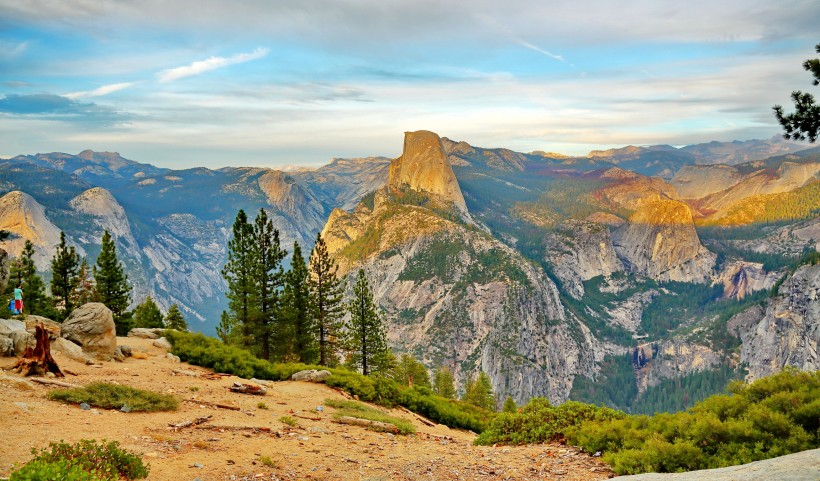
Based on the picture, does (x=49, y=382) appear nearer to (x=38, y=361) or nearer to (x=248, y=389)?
(x=38, y=361)

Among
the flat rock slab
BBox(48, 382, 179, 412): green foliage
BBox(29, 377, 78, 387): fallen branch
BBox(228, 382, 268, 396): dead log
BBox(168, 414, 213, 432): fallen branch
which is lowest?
BBox(228, 382, 268, 396): dead log

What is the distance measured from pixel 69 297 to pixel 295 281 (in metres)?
30.1

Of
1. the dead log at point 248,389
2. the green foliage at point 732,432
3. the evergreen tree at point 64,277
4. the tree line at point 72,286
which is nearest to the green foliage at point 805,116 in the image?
the green foliage at point 732,432

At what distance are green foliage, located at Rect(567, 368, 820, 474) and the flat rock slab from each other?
9.01 feet

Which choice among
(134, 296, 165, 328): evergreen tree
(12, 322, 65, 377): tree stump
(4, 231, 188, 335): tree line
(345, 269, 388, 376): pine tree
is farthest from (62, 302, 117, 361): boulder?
(134, 296, 165, 328): evergreen tree

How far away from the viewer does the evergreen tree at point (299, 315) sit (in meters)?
52.8

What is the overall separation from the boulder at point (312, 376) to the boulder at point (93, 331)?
1005cm

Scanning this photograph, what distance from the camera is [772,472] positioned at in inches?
357

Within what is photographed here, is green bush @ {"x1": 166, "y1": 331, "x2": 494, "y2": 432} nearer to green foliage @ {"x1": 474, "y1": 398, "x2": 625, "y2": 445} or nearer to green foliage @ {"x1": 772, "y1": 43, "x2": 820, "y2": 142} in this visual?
green foliage @ {"x1": 474, "y1": 398, "x2": 625, "y2": 445}

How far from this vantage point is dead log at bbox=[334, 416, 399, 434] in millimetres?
21375

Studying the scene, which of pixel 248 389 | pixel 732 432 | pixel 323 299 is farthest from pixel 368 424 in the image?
pixel 323 299

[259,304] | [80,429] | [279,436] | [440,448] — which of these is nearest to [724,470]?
[440,448]

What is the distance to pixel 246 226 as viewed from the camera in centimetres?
5150

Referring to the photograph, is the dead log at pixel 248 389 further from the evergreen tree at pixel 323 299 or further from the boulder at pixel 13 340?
the evergreen tree at pixel 323 299
